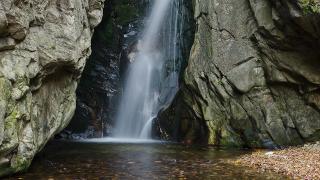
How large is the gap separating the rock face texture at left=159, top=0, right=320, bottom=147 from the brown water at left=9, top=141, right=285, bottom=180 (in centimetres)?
379

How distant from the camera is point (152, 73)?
25484 mm

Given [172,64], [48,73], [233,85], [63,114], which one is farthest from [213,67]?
[48,73]

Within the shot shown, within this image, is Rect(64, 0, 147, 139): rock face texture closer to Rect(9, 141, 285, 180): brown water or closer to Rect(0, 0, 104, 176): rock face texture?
Rect(9, 141, 285, 180): brown water

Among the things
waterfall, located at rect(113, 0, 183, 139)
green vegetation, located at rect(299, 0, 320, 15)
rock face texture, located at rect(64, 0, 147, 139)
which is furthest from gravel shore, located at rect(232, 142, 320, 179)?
rock face texture, located at rect(64, 0, 147, 139)

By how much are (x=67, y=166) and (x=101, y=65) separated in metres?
14.5

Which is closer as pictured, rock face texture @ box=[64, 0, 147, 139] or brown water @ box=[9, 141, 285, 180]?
brown water @ box=[9, 141, 285, 180]

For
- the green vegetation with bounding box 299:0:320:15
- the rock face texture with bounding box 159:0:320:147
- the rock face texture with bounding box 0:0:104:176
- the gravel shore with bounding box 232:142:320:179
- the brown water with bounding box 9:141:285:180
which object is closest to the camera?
the rock face texture with bounding box 0:0:104:176

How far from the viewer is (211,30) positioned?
67.5 feet

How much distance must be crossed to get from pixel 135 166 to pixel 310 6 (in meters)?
8.94

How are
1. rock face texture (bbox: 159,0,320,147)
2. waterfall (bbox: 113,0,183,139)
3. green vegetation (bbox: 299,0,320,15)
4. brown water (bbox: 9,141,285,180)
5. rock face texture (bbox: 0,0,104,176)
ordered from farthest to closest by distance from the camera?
waterfall (bbox: 113,0,183,139), rock face texture (bbox: 159,0,320,147), green vegetation (bbox: 299,0,320,15), brown water (bbox: 9,141,285,180), rock face texture (bbox: 0,0,104,176)

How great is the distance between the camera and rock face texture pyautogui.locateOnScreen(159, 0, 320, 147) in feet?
56.3

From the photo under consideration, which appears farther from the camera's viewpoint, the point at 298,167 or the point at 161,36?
the point at 161,36

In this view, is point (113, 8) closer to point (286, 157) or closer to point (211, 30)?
point (211, 30)

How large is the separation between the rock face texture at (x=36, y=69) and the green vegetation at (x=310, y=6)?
8265mm
